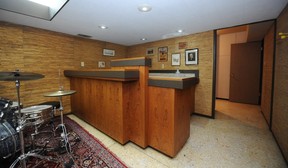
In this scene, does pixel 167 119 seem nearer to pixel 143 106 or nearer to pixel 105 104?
pixel 143 106

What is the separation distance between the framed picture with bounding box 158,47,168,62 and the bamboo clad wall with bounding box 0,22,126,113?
225 cm

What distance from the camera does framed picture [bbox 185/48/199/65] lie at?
11.3ft

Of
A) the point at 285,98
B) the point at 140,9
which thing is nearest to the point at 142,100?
the point at 140,9

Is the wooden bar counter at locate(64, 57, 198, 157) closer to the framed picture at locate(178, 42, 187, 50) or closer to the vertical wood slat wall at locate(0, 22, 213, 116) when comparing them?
the vertical wood slat wall at locate(0, 22, 213, 116)

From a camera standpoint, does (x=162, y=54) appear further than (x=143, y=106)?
Yes

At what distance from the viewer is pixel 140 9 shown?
6.57 feet

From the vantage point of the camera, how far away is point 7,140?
161cm

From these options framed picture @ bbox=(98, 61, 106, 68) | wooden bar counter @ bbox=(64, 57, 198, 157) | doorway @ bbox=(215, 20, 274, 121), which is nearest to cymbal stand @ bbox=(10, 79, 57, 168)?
wooden bar counter @ bbox=(64, 57, 198, 157)

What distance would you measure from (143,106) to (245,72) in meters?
4.71

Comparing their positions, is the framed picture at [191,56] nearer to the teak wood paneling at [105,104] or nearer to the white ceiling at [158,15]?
the white ceiling at [158,15]

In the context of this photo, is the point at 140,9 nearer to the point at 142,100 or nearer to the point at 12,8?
the point at 142,100

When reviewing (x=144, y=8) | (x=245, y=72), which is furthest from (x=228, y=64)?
(x=144, y=8)

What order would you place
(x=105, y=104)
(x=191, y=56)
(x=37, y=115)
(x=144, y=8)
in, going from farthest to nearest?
(x=191, y=56), (x=105, y=104), (x=144, y=8), (x=37, y=115)

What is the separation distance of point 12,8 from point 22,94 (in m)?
1.77
